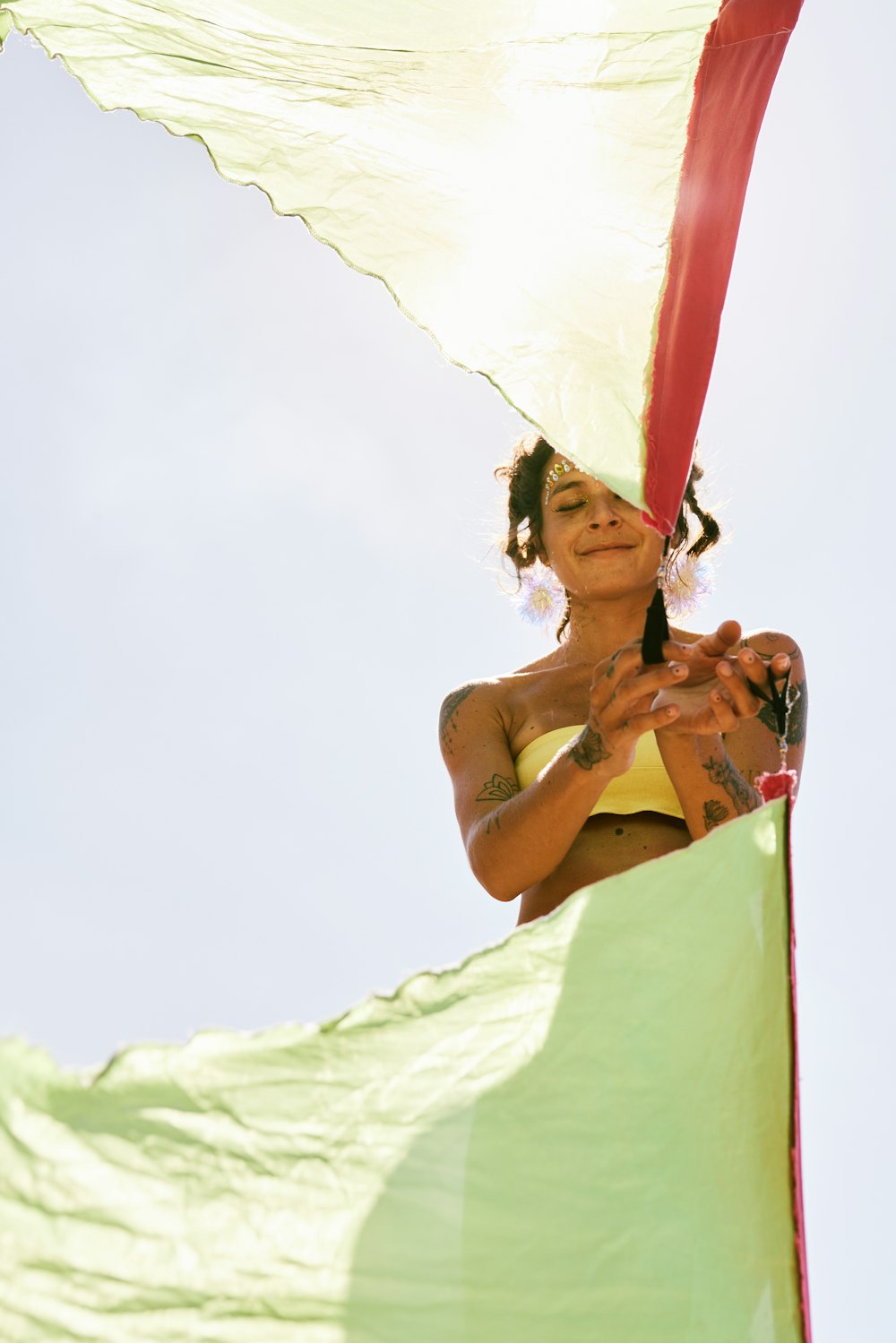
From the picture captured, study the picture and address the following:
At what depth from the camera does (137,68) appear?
2.21 meters

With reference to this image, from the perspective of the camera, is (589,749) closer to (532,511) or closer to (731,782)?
(731,782)

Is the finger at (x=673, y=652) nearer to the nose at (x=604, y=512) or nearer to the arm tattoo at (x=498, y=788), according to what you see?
the arm tattoo at (x=498, y=788)

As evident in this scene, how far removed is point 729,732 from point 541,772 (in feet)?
0.93

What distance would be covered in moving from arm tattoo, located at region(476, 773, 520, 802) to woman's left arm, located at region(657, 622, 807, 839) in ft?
1.08

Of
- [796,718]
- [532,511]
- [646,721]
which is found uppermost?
[532,511]

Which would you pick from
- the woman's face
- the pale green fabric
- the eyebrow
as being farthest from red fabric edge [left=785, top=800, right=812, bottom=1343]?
the eyebrow

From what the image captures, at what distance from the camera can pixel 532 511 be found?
275 centimetres

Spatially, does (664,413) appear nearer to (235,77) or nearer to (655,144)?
(655,144)

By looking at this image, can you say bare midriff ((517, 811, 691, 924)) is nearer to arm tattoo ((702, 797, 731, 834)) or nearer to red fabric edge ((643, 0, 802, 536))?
arm tattoo ((702, 797, 731, 834))

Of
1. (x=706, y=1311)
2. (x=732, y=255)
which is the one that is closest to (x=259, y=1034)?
(x=706, y=1311)

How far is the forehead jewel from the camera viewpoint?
267 cm

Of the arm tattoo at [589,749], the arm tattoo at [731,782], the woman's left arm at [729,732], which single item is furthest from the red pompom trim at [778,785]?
the arm tattoo at [731,782]

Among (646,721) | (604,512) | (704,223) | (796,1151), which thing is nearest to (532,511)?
(604,512)

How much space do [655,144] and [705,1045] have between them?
123 centimetres
